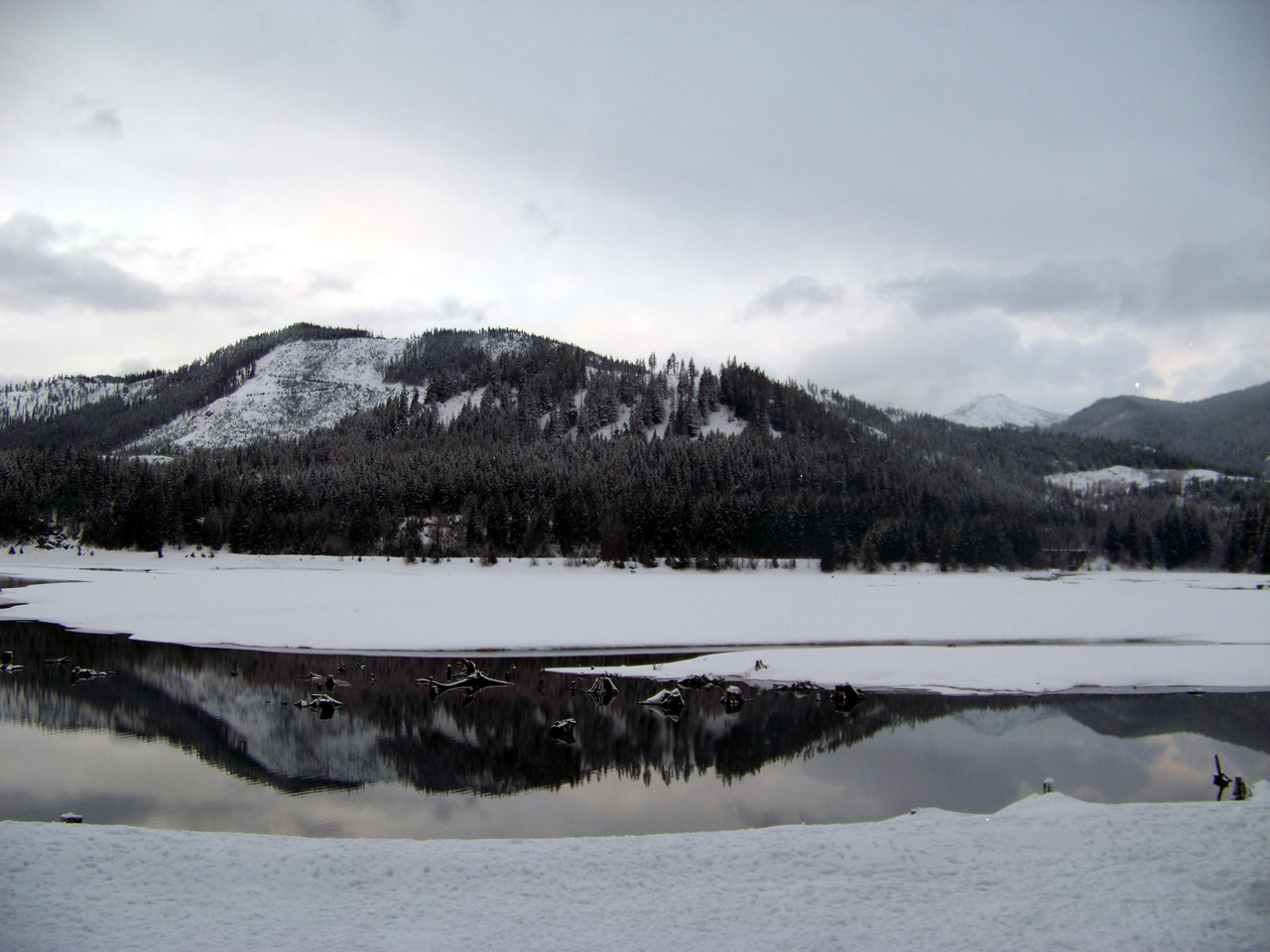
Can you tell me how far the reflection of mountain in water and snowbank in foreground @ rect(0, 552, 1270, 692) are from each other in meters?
3.79

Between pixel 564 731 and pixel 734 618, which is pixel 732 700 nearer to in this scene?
pixel 564 731

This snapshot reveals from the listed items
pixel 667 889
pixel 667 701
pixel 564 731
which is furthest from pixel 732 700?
pixel 667 889

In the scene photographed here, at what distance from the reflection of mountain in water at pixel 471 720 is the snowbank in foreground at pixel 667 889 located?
6.15 meters

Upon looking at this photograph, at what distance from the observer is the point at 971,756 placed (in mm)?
19391

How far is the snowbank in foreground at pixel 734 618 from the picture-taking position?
31.2 metres

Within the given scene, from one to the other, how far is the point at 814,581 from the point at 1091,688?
47.0 meters

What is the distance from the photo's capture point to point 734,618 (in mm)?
45938

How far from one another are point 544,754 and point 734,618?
27.9 metres

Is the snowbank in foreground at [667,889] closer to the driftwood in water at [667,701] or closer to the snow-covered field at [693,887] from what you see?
the snow-covered field at [693,887]

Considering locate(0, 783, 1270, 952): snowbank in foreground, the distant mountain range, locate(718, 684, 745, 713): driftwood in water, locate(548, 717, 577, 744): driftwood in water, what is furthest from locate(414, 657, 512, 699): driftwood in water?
the distant mountain range

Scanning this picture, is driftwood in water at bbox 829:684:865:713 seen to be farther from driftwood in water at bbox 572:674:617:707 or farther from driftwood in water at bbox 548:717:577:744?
driftwood in water at bbox 548:717:577:744

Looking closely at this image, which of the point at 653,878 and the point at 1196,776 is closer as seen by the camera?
the point at 653,878

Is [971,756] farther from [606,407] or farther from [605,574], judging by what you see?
[606,407]

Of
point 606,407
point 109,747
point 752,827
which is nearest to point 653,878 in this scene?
point 752,827
